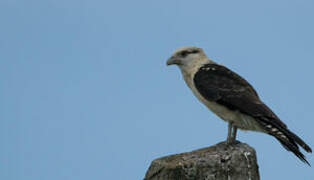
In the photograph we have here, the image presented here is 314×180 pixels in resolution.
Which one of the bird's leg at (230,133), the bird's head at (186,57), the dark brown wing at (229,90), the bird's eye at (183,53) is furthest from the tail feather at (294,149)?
the bird's eye at (183,53)

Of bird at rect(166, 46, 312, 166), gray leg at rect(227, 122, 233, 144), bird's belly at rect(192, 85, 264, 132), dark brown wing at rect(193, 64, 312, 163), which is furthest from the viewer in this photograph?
bird's belly at rect(192, 85, 264, 132)

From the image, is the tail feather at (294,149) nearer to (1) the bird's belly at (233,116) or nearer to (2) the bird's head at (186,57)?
(1) the bird's belly at (233,116)

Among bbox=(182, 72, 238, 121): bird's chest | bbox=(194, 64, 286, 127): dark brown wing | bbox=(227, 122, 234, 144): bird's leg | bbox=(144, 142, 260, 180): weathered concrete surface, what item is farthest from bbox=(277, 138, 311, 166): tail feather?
bbox=(182, 72, 238, 121): bird's chest

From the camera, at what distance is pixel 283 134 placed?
821 cm

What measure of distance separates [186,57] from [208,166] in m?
3.70

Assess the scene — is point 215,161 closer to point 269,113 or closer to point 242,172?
point 242,172

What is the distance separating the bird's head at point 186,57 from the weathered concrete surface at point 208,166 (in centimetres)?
291

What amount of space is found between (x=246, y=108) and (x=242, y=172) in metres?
1.87

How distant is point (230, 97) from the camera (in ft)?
29.6

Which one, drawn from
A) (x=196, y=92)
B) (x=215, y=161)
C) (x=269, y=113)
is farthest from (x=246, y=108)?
(x=215, y=161)

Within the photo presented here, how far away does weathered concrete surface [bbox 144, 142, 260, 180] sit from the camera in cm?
691

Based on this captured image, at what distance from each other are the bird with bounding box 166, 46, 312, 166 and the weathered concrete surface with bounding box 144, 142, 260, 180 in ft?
3.07

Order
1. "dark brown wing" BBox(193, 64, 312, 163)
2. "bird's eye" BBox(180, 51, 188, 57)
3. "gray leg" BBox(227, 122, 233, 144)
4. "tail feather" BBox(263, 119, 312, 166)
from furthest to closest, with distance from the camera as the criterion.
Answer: "bird's eye" BBox(180, 51, 188, 57), "gray leg" BBox(227, 122, 233, 144), "dark brown wing" BBox(193, 64, 312, 163), "tail feather" BBox(263, 119, 312, 166)

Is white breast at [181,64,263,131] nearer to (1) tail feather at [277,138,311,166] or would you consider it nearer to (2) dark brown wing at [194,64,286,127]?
(2) dark brown wing at [194,64,286,127]
